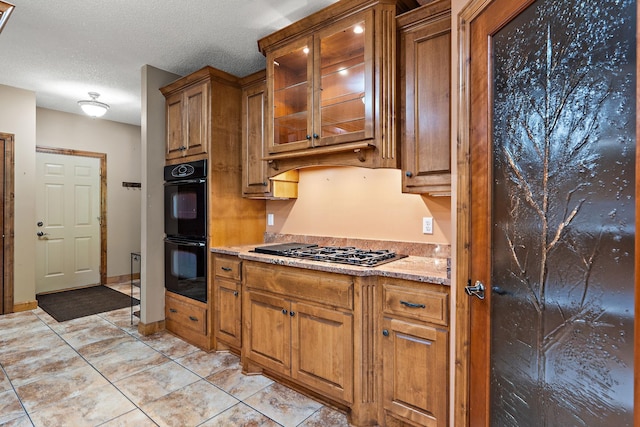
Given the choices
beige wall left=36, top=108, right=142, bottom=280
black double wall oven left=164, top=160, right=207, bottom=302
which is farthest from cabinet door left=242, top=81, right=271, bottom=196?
beige wall left=36, top=108, right=142, bottom=280

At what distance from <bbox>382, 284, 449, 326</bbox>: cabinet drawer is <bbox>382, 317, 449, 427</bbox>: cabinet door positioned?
52 millimetres

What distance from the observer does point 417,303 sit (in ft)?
5.65

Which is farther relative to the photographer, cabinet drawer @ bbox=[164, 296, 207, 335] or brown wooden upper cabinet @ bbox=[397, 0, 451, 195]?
cabinet drawer @ bbox=[164, 296, 207, 335]

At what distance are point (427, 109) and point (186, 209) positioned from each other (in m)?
2.23

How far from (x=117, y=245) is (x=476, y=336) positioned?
558cm

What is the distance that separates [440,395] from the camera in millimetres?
1663

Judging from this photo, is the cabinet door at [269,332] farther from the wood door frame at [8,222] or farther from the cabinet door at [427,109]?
the wood door frame at [8,222]

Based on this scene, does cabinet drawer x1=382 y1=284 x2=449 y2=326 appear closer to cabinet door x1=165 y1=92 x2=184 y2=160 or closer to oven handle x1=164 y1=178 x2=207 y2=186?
oven handle x1=164 y1=178 x2=207 y2=186

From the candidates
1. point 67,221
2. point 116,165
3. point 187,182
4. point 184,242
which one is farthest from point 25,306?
point 187,182

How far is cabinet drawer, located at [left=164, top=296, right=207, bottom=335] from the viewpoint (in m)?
2.92

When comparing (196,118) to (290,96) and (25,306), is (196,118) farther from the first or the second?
(25,306)

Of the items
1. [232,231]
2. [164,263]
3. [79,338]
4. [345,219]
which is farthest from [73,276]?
[345,219]

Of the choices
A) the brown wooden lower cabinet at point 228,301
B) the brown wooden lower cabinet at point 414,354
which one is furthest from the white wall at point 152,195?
the brown wooden lower cabinet at point 414,354

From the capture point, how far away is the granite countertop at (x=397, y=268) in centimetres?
169
